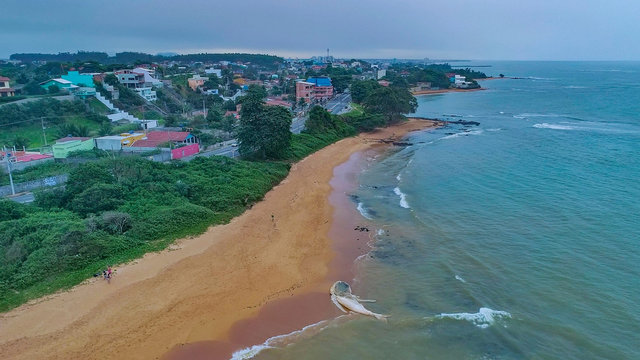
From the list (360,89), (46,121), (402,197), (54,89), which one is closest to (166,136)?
(46,121)

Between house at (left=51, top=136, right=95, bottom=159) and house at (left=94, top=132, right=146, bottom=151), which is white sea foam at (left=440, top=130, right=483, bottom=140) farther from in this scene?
house at (left=51, top=136, right=95, bottom=159)

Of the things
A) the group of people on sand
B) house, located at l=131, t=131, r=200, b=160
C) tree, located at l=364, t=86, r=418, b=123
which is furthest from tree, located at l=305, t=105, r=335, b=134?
the group of people on sand

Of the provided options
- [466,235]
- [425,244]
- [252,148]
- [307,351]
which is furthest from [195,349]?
[252,148]

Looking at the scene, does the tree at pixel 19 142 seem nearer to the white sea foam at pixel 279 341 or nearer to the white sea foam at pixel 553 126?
the white sea foam at pixel 279 341

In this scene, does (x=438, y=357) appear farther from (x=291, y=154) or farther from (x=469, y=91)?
(x=469, y=91)

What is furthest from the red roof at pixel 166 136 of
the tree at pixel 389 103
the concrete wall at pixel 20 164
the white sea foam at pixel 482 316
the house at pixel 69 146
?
the white sea foam at pixel 482 316

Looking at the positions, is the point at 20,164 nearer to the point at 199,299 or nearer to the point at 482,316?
the point at 199,299

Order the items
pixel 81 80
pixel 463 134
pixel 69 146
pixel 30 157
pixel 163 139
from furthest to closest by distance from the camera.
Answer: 1. pixel 81 80
2. pixel 463 134
3. pixel 163 139
4. pixel 69 146
5. pixel 30 157
